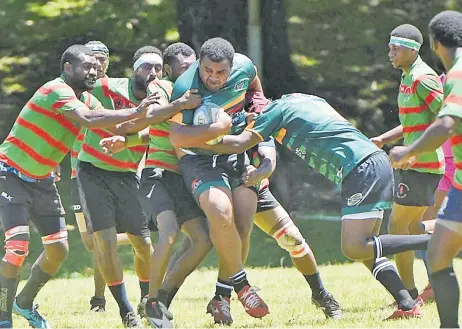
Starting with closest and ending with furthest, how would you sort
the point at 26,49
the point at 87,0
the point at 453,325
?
the point at 453,325, the point at 87,0, the point at 26,49

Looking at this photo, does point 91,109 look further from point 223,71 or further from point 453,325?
point 453,325

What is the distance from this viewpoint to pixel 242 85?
7.21 metres

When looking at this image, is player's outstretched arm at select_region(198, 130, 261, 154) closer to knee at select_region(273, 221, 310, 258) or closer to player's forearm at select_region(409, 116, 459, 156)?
knee at select_region(273, 221, 310, 258)

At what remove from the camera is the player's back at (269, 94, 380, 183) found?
6898 millimetres

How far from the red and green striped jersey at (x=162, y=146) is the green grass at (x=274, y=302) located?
3.80 feet

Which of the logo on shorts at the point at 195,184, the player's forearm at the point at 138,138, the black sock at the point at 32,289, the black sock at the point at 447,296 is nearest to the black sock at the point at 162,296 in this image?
the logo on shorts at the point at 195,184

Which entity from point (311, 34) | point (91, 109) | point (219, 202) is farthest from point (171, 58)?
point (311, 34)

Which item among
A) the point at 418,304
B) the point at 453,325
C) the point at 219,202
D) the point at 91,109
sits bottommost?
the point at 418,304

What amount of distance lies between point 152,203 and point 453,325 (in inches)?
96.7

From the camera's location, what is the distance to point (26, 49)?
54.5ft

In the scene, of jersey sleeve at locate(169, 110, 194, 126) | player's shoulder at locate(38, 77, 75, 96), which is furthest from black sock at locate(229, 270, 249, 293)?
player's shoulder at locate(38, 77, 75, 96)

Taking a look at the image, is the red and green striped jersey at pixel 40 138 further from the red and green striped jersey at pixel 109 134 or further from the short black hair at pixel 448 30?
the short black hair at pixel 448 30

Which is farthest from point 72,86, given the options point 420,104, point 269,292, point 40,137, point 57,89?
point 269,292

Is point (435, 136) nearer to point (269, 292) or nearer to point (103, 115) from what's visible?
point (103, 115)
